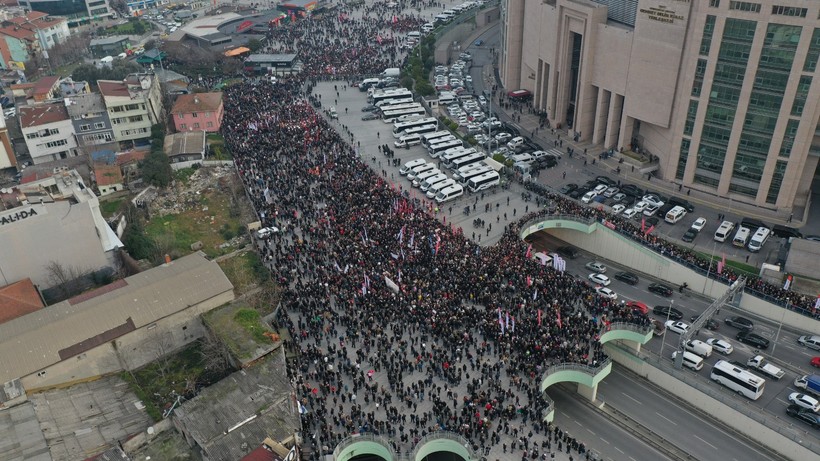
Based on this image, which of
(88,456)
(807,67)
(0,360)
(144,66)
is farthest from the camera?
(144,66)

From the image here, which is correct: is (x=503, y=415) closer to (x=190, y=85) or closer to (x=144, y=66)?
(x=190, y=85)

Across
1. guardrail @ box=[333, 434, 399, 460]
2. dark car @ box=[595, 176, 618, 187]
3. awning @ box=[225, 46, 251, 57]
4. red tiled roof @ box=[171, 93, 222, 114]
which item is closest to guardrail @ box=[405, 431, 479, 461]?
guardrail @ box=[333, 434, 399, 460]

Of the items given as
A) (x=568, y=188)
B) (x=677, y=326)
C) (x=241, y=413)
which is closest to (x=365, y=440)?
(x=241, y=413)

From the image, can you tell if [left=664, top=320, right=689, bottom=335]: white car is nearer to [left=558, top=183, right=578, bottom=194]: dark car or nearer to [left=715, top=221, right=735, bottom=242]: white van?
[left=715, top=221, right=735, bottom=242]: white van

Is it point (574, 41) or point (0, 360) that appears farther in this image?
point (574, 41)

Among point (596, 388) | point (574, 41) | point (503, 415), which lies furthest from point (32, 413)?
point (574, 41)

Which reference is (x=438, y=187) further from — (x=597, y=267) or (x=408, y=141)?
(x=597, y=267)
